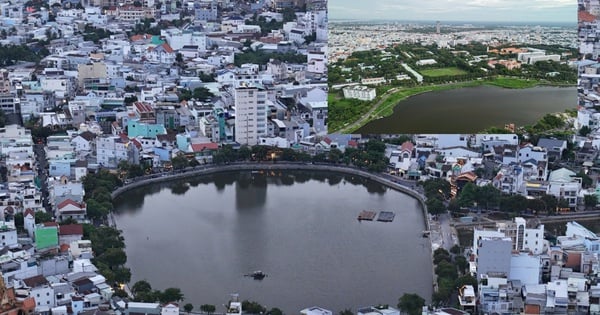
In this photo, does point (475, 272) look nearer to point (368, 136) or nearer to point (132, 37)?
point (368, 136)

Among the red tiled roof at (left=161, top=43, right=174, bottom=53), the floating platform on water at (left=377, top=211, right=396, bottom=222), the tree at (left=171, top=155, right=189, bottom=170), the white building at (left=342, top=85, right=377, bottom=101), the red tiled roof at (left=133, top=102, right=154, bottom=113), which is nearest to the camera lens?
the floating platform on water at (left=377, top=211, right=396, bottom=222)

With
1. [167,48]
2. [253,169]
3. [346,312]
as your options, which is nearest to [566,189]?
[253,169]

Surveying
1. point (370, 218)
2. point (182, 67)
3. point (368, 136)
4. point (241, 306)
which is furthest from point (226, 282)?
point (182, 67)

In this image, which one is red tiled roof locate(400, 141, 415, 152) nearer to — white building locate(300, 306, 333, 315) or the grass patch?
the grass patch

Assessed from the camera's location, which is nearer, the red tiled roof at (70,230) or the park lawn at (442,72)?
the red tiled roof at (70,230)

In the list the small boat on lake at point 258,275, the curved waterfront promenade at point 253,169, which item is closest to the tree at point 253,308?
the small boat on lake at point 258,275

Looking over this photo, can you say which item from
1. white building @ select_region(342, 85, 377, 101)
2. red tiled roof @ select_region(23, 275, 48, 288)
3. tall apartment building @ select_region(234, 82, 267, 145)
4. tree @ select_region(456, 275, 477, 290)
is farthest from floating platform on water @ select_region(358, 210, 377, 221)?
white building @ select_region(342, 85, 377, 101)

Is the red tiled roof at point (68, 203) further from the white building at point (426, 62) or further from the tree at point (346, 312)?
the white building at point (426, 62)
